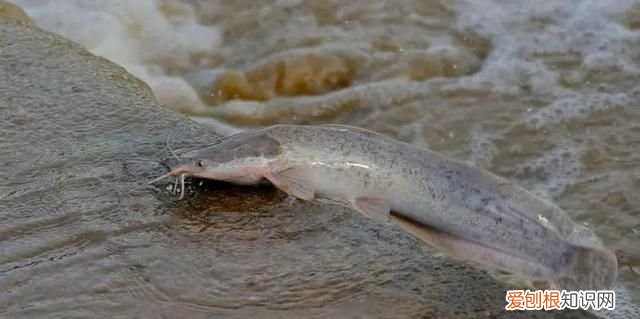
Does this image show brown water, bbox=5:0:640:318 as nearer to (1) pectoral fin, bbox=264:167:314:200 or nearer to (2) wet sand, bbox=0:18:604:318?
(2) wet sand, bbox=0:18:604:318

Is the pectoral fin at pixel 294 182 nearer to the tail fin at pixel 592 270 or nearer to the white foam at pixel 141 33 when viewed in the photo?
the tail fin at pixel 592 270

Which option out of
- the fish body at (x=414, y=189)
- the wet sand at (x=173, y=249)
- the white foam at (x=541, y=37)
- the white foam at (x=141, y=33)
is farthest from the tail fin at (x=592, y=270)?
the white foam at (x=141, y=33)

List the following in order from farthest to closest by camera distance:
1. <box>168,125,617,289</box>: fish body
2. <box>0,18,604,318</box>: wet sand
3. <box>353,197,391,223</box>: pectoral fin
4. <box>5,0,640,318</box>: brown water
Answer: <box>5,0,640,318</box>: brown water → <box>353,197,391,223</box>: pectoral fin → <box>168,125,617,289</box>: fish body → <box>0,18,604,318</box>: wet sand

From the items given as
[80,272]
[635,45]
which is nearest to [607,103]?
[635,45]

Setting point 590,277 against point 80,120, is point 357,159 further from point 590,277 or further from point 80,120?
point 80,120

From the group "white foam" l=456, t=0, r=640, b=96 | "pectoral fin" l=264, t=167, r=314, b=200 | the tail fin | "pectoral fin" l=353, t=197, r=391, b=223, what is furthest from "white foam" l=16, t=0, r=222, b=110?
the tail fin

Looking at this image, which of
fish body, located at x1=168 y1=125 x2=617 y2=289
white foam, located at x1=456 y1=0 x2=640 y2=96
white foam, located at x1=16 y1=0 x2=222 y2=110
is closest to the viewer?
fish body, located at x1=168 y1=125 x2=617 y2=289

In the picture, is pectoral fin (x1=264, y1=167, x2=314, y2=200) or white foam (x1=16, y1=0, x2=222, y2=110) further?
white foam (x1=16, y1=0, x2=222, y2=110)
